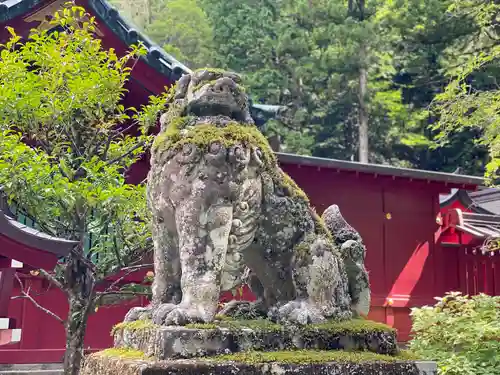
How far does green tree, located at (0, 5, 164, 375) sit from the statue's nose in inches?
79.0

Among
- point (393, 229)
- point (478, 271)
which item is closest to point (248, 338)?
point (393, 229)

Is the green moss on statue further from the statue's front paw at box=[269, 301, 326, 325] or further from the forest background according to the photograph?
the forest background

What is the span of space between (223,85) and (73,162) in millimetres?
3009

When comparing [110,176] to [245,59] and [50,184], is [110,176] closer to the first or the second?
[50,184]

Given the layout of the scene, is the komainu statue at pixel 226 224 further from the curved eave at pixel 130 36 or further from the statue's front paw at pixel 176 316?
the curved eave at pixel 130 36

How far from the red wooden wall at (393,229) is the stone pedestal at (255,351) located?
7.21 meters

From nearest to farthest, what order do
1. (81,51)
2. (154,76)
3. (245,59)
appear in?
(81,51), (154,76), (245,59)

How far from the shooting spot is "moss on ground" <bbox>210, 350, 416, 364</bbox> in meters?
2.56

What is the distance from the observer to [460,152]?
816 inches

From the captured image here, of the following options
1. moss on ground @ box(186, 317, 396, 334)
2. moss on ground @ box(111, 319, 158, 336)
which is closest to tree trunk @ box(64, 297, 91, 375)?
moss on ground @ box(111, 319, 158, 336)

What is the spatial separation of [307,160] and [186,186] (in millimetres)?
7091

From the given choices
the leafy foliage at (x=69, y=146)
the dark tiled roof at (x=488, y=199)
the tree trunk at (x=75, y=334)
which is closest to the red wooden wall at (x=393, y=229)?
the dark tiled roof at (x=488, y=199)

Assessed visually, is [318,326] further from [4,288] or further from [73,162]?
[73,162]

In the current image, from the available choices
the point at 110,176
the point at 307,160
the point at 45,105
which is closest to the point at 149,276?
the point at 110,176
